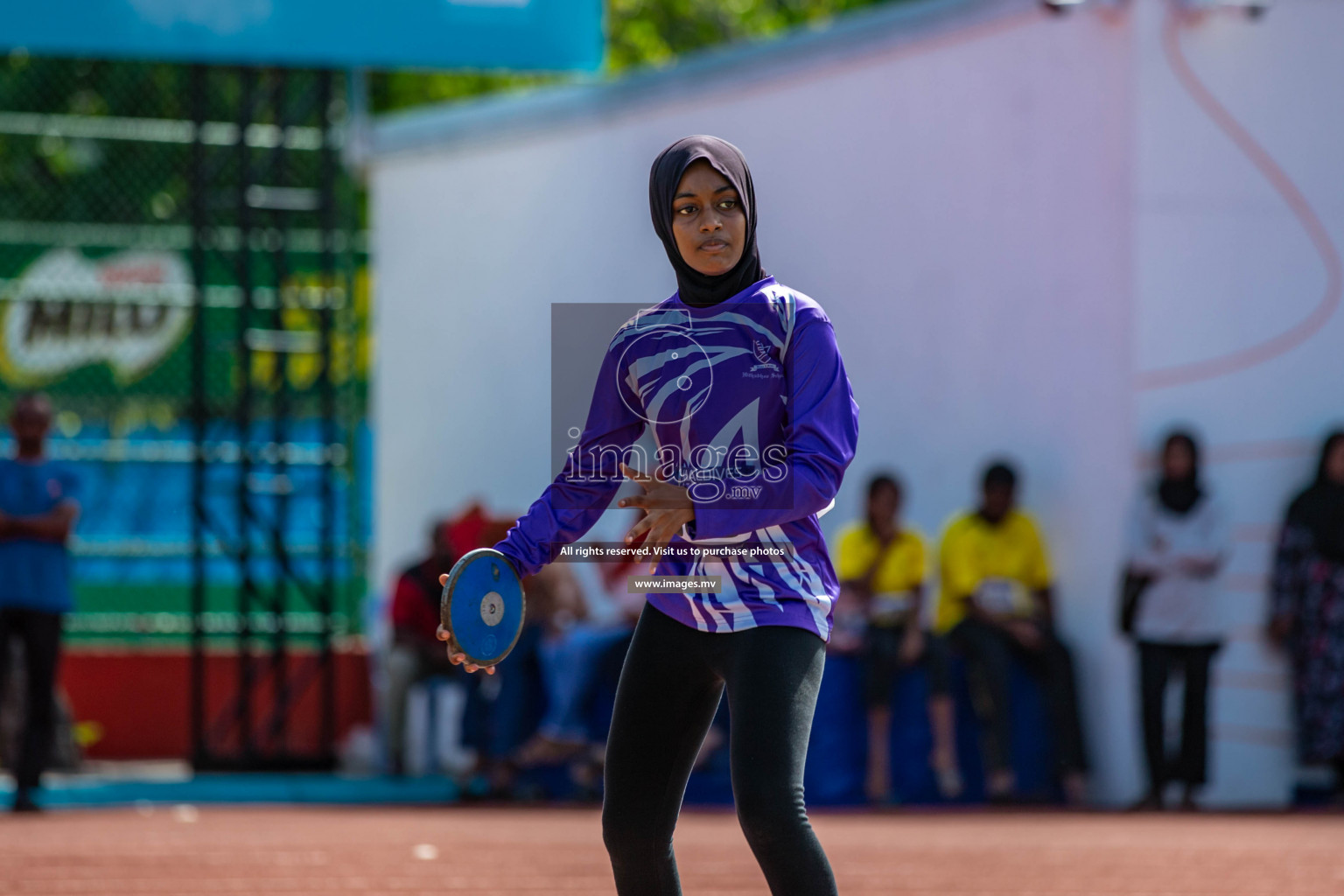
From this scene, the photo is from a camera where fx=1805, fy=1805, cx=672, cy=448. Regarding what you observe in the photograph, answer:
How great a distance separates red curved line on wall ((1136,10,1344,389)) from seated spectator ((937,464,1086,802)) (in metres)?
1.04

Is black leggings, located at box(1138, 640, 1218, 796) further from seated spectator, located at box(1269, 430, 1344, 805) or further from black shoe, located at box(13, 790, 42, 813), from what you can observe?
black shoe, located at box(13, 790, 42, 813)

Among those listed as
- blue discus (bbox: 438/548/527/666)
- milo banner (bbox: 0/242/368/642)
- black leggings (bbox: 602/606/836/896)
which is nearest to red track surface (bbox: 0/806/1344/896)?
black leggings (bbox: 602/606/836/896)

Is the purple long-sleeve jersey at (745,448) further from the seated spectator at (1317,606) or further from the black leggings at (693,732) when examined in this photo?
the seated spectator at (1317,606)

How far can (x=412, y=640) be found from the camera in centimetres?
1076

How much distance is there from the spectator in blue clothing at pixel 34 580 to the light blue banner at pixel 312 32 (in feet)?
7.59

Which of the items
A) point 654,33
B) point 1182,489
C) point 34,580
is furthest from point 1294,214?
point 654,33

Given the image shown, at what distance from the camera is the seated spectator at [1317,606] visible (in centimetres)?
917

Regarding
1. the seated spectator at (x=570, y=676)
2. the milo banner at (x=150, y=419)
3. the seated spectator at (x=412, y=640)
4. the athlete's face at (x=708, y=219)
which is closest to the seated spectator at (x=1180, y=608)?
the seated spectator at (x=570, y=676)

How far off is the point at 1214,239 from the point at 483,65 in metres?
4.12

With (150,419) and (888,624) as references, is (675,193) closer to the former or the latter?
(888,624)

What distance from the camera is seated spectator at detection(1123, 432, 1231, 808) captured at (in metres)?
9.20

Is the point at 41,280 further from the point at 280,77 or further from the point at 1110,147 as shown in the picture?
the point at 1110,147

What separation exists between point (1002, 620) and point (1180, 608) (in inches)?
35.8

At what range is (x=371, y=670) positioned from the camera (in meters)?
12.1
